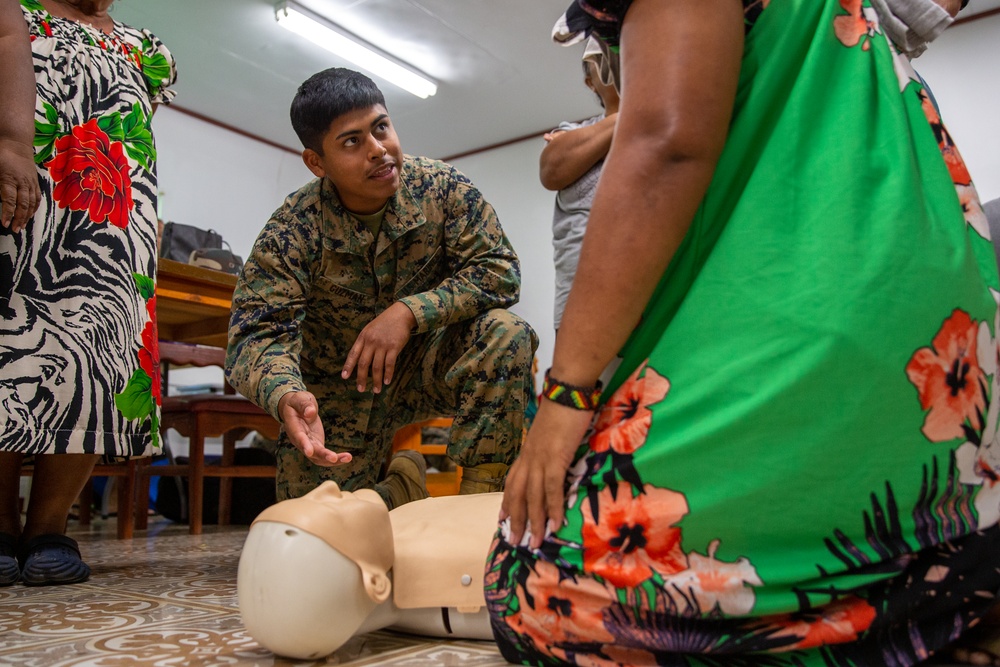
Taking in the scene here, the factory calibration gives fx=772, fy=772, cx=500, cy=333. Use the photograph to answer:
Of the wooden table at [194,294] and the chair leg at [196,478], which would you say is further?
the chair leg at [196,478]

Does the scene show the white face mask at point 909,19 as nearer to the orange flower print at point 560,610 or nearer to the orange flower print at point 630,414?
the orange flower print at point 630,414

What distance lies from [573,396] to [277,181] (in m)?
5.59

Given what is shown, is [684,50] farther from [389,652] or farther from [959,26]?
[959,26]

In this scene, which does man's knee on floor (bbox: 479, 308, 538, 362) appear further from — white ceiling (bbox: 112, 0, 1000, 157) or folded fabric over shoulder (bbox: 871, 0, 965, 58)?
white ceiling (bbox: 112, 0, 1000, 157)

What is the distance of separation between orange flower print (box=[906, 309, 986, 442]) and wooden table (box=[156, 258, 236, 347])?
1.94 m

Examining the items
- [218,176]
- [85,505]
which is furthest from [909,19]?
[218,176]

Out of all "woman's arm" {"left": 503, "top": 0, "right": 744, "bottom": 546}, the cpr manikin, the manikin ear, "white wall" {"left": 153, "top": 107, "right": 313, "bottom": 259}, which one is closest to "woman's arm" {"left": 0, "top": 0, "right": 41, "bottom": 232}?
the cpr manikin

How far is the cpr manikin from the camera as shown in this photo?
0.72 meters

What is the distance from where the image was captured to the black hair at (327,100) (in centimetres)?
158

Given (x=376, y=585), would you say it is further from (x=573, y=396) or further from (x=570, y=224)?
(x=570, y=224)

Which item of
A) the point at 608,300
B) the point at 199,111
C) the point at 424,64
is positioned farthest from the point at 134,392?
the point at 199,111

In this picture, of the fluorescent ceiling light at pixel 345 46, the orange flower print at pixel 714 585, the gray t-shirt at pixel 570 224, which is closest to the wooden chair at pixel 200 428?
the gray t-shirt at pixel 570 224

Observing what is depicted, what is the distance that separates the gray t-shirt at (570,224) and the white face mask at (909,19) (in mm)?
749

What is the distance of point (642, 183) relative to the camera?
23.5 inches
